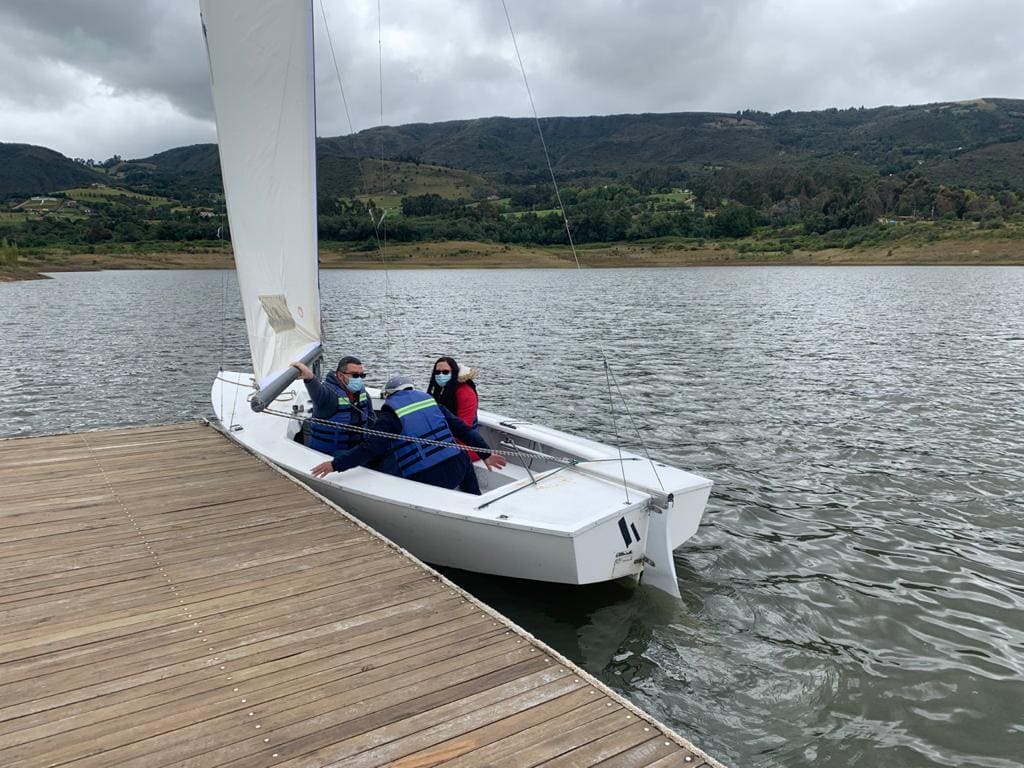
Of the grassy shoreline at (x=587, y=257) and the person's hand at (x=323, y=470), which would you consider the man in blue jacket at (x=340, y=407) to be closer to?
the person's hand at (x=323, y=470)

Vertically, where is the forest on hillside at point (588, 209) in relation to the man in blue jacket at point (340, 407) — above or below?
above

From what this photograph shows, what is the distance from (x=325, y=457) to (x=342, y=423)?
0.52 meters

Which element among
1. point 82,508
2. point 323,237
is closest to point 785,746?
point 82,508

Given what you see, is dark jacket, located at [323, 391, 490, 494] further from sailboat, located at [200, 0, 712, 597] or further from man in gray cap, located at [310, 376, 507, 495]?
sailboat, located at [200, 0, 712, 597]

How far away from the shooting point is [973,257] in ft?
213

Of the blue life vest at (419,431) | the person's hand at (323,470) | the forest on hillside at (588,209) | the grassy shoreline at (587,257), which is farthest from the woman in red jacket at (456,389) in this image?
the grassy shoreline at (587,257)

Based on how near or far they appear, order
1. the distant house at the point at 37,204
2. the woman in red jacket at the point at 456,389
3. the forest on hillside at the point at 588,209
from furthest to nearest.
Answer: the distant house at the point at 37,204 → the forest on hillside at the point at 588,209 → the woman in red jacket at the point at 456,389

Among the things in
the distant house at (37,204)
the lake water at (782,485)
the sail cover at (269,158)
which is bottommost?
the lake water at (782,485)

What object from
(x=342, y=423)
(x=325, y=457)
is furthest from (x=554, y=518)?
(x=325, y=457)

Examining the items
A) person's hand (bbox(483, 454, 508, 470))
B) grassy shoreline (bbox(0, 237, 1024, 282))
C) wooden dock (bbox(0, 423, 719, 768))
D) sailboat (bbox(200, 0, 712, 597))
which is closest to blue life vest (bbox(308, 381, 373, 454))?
sailboat (bbox(200, 0, 712, 597))

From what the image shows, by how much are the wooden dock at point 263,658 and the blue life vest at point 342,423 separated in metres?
1.12

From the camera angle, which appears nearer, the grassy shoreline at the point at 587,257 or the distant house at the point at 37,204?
the grassy shoreline at the point at 587,257

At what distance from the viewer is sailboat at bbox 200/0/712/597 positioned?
5434 mm

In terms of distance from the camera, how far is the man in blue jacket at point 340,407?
685 centimetres
